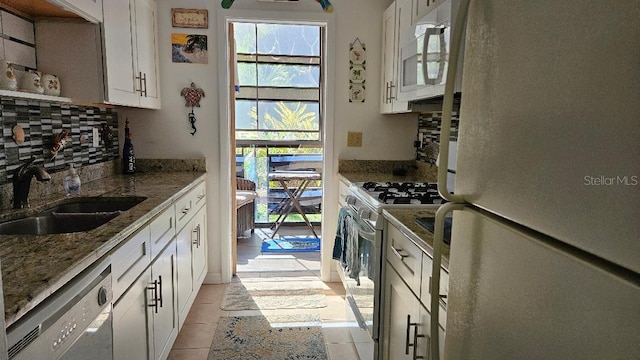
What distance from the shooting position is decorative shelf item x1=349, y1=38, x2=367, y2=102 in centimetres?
314

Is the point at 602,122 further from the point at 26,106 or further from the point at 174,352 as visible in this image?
the point at 174,352

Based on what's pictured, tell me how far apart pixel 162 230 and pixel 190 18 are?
1798 millimetres

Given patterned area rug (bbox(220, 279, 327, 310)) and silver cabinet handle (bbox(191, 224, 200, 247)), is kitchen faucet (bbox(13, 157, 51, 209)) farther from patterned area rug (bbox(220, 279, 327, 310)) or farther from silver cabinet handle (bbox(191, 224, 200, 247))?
patterned area rug (bbox(220, 279, 327, 310))

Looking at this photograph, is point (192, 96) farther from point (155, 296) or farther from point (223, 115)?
point (155, 296)

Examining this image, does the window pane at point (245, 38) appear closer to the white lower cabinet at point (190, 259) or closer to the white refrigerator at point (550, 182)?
the white lower cabinet at point (190, 259)

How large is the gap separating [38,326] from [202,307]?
6.88ft

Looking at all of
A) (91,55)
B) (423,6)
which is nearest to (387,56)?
Answer: (423,6)

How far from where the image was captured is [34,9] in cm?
182

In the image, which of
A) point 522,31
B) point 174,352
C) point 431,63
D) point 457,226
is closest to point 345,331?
point 174,352

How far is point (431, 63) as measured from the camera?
67.2 inches

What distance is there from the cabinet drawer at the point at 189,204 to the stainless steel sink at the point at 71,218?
30 centimetres

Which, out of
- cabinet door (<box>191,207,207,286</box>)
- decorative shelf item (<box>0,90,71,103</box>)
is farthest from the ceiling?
cabinet door (<box>191,207,207,286</box>)

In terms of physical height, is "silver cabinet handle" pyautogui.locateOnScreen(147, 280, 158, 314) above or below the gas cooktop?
below

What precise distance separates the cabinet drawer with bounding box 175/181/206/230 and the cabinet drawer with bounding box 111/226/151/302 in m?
0.59
